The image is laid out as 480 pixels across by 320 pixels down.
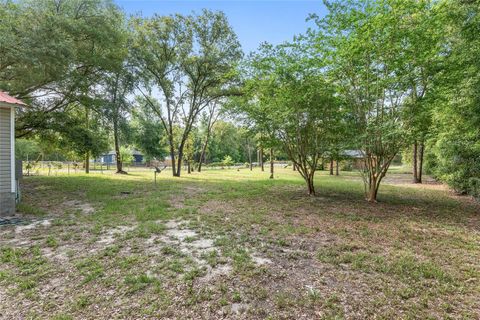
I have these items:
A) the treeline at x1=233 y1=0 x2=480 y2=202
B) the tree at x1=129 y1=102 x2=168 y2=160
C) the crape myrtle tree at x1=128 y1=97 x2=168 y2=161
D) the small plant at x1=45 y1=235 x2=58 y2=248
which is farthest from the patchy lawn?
the tree at x1=129 y1=102 x2=168 y2=160

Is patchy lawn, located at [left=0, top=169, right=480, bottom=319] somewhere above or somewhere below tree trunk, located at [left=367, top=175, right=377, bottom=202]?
below

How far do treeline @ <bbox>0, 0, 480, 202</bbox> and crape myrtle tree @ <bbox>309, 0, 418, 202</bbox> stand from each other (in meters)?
0.03

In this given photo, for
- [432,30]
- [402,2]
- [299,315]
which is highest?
[402,2]

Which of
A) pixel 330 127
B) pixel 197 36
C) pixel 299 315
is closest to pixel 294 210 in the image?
pixel 330 127

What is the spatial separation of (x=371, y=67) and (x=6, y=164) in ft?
30.3

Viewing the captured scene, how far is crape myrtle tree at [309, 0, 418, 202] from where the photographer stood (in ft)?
19.9

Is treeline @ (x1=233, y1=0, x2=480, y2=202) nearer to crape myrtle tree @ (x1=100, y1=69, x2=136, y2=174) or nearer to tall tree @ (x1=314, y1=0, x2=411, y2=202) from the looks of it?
tall tree @ (x1=314, y1=0, x2=411, y2=202)

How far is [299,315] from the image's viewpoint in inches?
90.7

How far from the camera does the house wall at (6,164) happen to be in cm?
564

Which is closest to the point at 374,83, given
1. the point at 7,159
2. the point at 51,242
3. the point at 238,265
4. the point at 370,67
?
the point at 370,67

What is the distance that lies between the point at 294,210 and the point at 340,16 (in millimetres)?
5149

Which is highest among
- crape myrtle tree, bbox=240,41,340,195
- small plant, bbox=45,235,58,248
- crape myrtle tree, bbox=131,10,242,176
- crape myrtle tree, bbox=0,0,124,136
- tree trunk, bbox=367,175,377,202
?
crape myrtle tree, bbox=131,10,242,176

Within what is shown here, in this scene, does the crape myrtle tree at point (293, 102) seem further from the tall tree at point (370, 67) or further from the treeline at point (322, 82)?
the tall tree at point (370, 67)

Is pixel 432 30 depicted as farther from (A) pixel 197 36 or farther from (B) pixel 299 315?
(A) pixel 197 36
